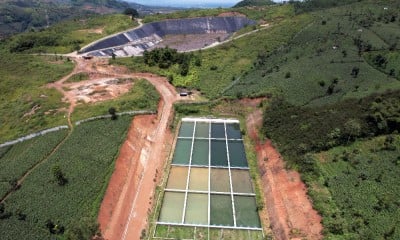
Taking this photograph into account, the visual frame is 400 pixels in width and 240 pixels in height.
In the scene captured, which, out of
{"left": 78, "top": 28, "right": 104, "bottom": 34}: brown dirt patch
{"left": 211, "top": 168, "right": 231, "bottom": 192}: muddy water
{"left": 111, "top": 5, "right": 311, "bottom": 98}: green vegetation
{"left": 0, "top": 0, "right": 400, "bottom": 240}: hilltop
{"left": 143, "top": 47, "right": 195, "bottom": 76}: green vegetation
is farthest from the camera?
{"left": 78, "top": 28, "right": 104, "bottom": 34}: brown dirt patch

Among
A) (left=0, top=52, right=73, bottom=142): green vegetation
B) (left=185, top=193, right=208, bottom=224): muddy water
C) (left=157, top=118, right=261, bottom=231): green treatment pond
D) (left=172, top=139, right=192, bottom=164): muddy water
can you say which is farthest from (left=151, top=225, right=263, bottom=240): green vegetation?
(left=0, top=52, right=73, bottom=142): green vegetation

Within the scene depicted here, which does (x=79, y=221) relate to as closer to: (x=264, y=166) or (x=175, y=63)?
(x=264, y=166)

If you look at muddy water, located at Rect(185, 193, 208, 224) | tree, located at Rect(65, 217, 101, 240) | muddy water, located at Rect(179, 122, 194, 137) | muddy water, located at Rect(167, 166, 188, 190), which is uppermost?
tree, located at Rect(65, 217, 101, 240)

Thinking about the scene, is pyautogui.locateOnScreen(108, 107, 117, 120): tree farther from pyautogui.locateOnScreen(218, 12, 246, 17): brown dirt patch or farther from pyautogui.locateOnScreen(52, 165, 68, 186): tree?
pyautogui.locateOnScreen(218, 12, 246, 17): brown dirt patch

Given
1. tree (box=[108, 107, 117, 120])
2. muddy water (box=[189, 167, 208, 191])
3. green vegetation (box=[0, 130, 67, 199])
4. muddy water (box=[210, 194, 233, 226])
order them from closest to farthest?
muddy water (box=[210, 194, 233, 226]), green vegetation (box=[0, 130, 67, 199]), muddy water (box=[189, 167, 208, 191]), tree (box=[108, 107, 117, 120])

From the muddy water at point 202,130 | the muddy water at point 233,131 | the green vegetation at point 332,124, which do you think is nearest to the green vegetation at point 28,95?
the muddy water at point 202,130

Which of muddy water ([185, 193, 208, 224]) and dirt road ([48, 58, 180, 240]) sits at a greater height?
dirt road ([48, 58, 180, 240])

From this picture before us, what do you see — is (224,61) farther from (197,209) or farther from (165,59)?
(197,209)

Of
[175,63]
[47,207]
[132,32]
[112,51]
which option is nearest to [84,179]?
[47,207]
